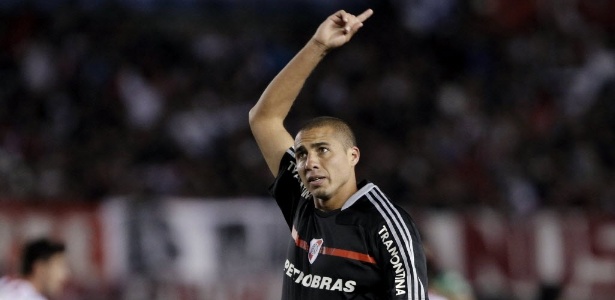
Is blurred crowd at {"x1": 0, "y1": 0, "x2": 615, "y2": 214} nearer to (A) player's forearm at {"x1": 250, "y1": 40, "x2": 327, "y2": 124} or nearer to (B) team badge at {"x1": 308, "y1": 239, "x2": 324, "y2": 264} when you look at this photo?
(A) player's forearm at {"x1": 250, "y1": 40, "x2": 327, "y2": 124}

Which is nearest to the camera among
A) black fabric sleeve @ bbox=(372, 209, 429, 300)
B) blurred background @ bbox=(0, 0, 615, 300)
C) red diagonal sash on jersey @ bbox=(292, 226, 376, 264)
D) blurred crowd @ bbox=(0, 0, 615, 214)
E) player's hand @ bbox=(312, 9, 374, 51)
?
black fabric sleeve @ bbox=(372, 209, 429, 300)

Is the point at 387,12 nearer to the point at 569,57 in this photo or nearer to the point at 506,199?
the point at 569,57

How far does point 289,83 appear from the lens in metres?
5.47

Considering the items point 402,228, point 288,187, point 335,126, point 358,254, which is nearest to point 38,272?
point 288,187

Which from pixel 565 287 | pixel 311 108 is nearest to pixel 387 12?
pixel 311 108

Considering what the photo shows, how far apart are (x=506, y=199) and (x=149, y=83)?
469 cm

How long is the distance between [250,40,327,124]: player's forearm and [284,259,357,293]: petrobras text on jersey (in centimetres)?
81

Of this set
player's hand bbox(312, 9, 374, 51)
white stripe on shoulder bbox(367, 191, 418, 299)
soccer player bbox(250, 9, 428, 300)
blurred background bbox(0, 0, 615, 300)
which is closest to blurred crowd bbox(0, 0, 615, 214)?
blurred background bbox(0, 0, 615, 300)

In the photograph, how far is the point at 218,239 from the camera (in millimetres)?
12062

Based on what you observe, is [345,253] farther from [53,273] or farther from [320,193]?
[53,273]

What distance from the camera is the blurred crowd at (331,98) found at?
1320 centimetres

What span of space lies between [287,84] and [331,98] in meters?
9.76

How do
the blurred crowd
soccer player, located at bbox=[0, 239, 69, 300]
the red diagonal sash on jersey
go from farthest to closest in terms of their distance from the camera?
the blurred crowd → soccer player, located at bbox=[0, 239, 69, 300] → the red diagonal sash on jersey

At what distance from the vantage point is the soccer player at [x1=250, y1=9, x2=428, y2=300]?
4836 millimetres
